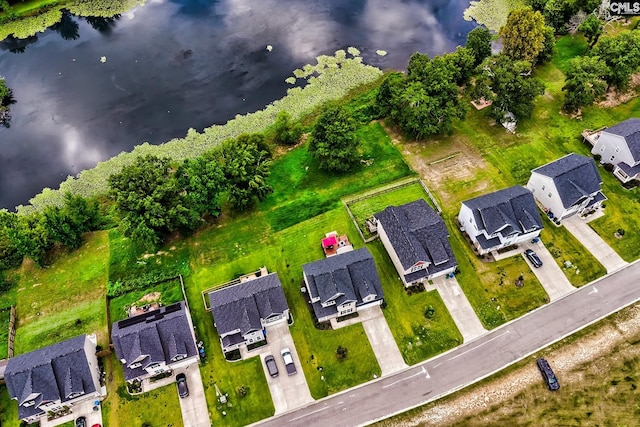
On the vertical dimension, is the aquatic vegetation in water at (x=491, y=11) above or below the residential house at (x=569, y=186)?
above

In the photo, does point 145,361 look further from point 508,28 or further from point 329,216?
point 508,28

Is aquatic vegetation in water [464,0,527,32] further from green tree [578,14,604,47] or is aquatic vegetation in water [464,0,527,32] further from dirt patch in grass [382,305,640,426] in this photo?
dirt patch in grass [382,305,640,426]

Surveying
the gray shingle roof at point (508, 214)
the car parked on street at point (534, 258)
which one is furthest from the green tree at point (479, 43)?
the car parked on street at point (534, 258)

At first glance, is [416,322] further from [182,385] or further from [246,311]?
[182,385]

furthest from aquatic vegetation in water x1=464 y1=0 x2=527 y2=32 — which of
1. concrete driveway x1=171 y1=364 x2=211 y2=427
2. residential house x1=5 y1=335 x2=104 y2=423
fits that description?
residential house x1=5 y1=335 x2=104 y2=423

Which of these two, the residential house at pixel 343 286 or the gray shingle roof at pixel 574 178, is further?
the gray shingle roof at pixel 574 178

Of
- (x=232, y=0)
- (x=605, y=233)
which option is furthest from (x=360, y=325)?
(x=232, y=0)

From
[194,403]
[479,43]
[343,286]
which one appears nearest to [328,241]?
[343,286]

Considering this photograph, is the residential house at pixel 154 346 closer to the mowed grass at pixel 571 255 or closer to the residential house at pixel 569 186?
the mowed grass at pixel 571 255
